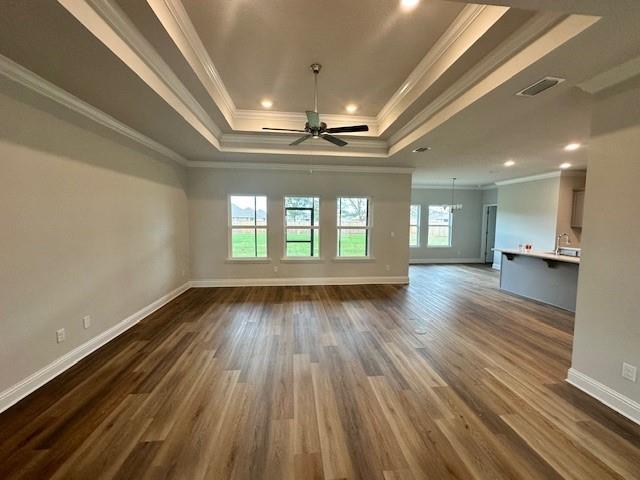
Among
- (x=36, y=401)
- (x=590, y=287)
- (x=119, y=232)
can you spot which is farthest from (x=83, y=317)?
(x=590, y=287)

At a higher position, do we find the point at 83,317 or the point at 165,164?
the point at 165,164

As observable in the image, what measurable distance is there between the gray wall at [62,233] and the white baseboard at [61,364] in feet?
0.17

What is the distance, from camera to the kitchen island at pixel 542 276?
4430mm

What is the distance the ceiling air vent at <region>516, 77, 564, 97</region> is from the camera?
2.32 m

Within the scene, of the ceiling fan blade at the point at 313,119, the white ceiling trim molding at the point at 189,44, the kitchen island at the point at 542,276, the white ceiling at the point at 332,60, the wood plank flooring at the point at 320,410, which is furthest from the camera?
the kitchen island at the point at 542,276

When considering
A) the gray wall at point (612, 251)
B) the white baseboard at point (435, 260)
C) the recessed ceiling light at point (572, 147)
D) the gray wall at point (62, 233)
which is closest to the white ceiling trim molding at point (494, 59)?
the gray wall at point (612, 251)

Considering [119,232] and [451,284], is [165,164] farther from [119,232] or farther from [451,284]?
[451,284]

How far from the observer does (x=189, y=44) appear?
248cm

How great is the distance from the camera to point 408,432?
188 centimetres

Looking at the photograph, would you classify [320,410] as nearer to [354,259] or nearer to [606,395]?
[606,395]

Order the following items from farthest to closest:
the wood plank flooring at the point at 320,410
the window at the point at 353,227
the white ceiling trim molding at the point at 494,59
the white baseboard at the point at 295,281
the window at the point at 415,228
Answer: the window at the point at 415,228 → the window at the point at 353,227 → the white baseboard at the point at 295,281 → the white ceiling trim molding at the point at 494,59 → the wood plank flooring at the point at 320,410

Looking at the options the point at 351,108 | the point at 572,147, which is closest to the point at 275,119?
the point at 351,108

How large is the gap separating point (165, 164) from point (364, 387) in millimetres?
4735

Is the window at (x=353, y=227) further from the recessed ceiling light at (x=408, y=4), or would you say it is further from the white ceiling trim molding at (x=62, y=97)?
the recessed ceiling light at (x=408, y=4)
